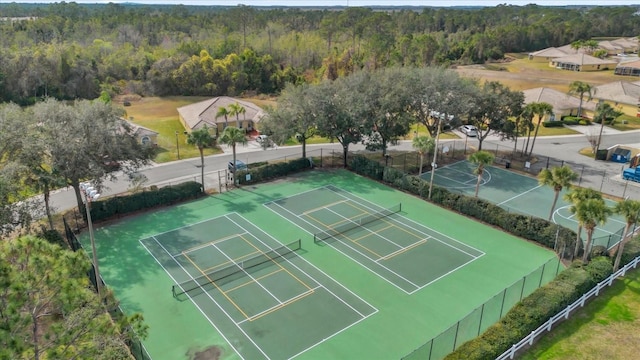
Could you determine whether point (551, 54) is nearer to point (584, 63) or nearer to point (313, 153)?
point (584, 63)

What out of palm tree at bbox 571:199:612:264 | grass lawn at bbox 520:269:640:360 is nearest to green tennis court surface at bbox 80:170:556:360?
grass lawn at bbox 520:269:640:360

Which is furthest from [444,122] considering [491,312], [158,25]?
[158,25]

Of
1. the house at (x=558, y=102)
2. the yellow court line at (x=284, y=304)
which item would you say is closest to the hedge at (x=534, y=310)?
the yellow court line at (x=284, y=304)

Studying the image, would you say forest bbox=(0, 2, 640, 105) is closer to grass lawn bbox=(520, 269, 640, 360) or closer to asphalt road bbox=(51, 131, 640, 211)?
asphalt road bbox=(51, 131, 640, 211)

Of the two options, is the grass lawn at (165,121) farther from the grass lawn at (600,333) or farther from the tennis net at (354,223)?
the grass lawn at (600,333)

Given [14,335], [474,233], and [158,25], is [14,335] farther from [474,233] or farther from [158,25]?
[158,25]

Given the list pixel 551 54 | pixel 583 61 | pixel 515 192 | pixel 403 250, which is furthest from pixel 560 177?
pixel 551 54
